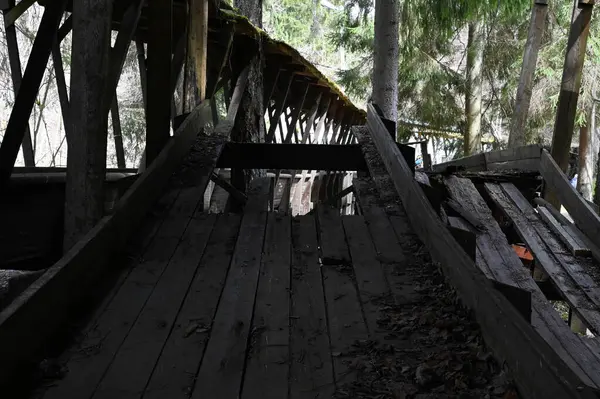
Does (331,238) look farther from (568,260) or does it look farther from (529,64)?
(529,64)

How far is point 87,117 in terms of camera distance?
3.13 metres

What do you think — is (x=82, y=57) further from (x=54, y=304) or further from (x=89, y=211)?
(x=54, y=304)

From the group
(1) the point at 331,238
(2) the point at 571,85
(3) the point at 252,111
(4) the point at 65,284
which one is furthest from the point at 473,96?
(4) the point at 65,284

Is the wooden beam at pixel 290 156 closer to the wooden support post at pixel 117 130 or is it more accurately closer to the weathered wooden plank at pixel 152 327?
the weathered wooden plank at pixel 152 327

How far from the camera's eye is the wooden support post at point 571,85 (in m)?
8.33

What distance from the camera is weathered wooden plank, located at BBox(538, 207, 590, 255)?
18.0 ft

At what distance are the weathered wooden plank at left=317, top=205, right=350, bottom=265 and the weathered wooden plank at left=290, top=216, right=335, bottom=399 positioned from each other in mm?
60

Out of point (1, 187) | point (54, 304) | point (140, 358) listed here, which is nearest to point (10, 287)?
point (54, 304)

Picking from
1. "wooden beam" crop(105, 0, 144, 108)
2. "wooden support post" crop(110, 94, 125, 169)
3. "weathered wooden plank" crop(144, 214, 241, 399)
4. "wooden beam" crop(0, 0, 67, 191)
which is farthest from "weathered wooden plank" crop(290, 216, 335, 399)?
"wooden support post" crop(110, 94, 125, 169)

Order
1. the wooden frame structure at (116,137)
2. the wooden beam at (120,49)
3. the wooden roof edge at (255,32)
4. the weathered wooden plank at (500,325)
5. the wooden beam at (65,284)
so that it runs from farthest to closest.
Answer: the wooden roof edge at (255,32), the wooden beam at (120,49), the wooden frame structure at (116,137), the wooden beam at (65,284), the weathered wooden plank at (500,325)

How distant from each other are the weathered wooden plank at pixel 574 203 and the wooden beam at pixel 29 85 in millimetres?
4651

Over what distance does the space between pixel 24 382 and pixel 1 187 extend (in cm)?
247

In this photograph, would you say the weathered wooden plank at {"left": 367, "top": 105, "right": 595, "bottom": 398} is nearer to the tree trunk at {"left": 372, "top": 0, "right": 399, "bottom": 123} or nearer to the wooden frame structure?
the wooden frame structure

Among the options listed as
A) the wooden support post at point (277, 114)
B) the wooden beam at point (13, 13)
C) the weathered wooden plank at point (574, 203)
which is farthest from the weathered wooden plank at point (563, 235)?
the wooden support post at point (277, 114)
